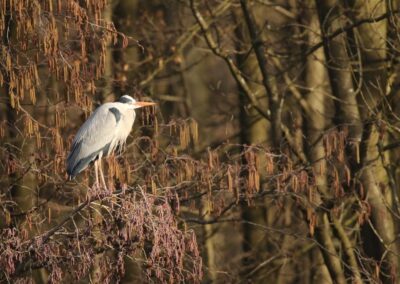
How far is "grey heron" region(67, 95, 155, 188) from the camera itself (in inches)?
398

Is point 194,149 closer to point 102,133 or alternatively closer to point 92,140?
point 102,133

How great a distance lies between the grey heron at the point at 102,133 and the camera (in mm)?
10102

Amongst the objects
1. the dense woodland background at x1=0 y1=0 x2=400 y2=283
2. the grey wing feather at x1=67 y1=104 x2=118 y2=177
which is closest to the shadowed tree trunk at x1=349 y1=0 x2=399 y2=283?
the dense woodland background at x1=0 y1=0 x2=400 y2=283

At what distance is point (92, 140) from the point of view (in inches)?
407

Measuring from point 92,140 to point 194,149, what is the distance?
4.70 metres

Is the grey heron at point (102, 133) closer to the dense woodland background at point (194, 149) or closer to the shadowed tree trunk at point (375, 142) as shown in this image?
the dense woodland background at point (194, 149)

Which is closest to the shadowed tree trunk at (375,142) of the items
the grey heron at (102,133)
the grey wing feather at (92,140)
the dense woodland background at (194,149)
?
the dense woodland background at (194,149)

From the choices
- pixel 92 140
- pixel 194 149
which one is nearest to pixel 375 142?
pixel 92 140

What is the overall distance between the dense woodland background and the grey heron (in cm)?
18

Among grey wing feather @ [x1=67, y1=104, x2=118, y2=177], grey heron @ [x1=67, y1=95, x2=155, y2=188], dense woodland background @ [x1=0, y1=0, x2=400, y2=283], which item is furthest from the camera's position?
grey heron @ [x1=67, y1=95, x2=155, y2=188]

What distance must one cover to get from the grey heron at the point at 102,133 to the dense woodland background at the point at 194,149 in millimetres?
180

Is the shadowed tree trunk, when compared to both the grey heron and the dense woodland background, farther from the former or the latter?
Result: the grey heron

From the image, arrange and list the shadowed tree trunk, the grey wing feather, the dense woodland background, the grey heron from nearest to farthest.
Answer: the dense woodland background → the grey wing feather → the grey heron → the shadowed tree trunk

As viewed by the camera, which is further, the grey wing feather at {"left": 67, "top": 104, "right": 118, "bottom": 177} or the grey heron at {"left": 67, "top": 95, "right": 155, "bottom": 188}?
the grey heron at {"left": 67, "top": 95, "right": 155, "bottom": 188}
